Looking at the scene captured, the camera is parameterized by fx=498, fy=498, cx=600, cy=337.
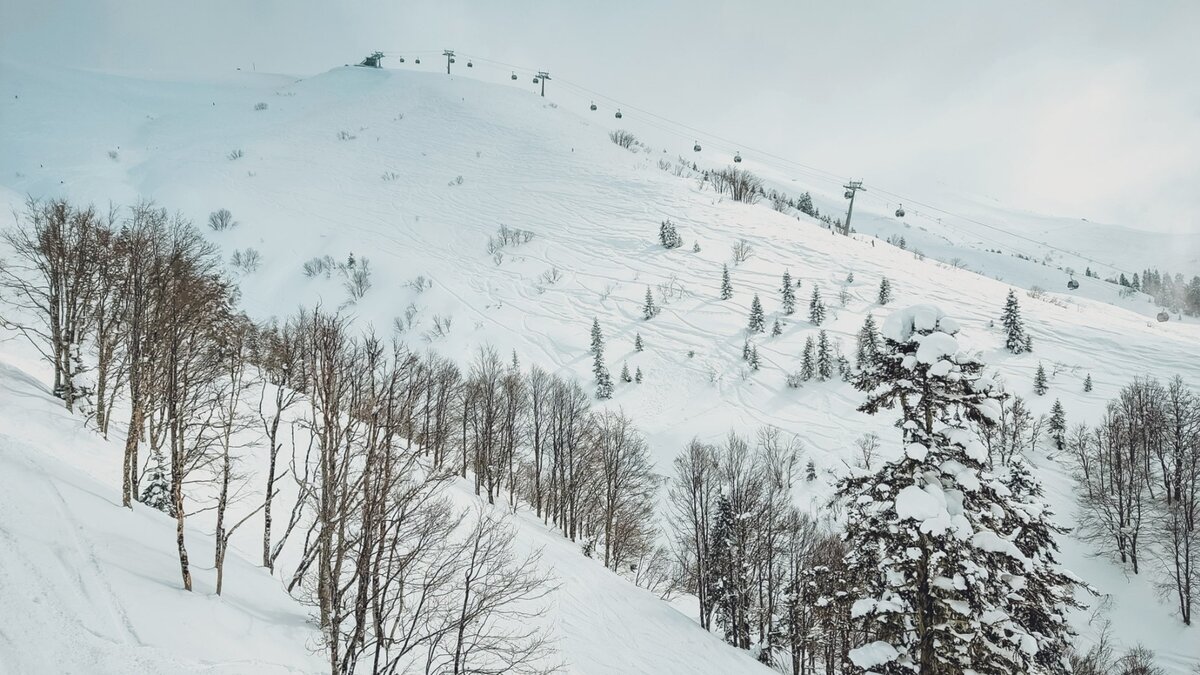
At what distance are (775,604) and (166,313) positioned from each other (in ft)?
101

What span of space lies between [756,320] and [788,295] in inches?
231

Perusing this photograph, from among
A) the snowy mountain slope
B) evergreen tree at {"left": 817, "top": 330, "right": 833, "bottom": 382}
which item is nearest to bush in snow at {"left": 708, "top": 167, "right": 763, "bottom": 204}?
evergreen tree at {"left": 817, "top": 330, "right": 833, "bottom": 382}

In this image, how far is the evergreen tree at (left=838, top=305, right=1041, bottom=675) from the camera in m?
7.79

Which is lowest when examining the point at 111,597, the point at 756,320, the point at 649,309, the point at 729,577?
the point at 729,577

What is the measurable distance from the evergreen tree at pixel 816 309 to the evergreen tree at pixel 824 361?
257 inches

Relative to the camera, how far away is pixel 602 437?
35438 millimetres

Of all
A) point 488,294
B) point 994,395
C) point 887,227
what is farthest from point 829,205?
point 994,395

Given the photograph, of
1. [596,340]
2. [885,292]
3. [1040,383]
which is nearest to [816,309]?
[885,292]

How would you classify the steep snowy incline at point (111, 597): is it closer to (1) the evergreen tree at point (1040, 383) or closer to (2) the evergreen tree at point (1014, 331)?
(1) the evergreen tree at point (1040, 383)

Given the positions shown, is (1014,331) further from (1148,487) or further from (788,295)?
(788,295)

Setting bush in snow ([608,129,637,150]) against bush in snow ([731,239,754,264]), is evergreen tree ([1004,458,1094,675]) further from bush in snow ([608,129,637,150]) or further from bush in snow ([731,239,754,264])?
bush in snow ([608,129,637,150])

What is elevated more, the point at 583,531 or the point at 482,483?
the point at 482,483

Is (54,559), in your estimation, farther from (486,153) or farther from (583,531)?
(486,153)

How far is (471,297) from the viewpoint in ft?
215
